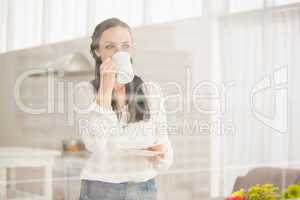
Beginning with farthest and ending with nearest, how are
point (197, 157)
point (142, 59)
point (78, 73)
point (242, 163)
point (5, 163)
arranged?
1. point (242, 163)
2. point (197, 157)
3. point (142, 59)
4. point (78, 73)
5. point (5, 163)

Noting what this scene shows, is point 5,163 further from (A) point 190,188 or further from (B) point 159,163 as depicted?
(A) point 190,188

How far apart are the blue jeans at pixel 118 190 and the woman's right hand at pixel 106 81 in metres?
0.23

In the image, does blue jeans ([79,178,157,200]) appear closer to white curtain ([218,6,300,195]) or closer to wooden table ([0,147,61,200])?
wooden table ([0,147,61,200])

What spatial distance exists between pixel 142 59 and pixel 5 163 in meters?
0.50

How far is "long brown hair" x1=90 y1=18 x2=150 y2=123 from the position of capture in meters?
1.60

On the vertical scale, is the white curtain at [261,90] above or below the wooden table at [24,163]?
above

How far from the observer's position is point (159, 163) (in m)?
1.73

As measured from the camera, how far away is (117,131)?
1652mm

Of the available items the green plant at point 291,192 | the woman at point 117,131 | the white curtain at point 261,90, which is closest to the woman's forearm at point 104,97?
the woman at point 117,131

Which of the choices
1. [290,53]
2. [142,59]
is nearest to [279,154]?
[290,53]

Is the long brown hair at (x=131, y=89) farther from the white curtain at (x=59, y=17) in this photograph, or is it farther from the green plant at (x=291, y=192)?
the green plant at (x=291, y=192)

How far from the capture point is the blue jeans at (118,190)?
1.61 meters

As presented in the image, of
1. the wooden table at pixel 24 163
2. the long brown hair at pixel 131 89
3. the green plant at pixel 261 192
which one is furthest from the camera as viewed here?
the green plant at pixel 261 192

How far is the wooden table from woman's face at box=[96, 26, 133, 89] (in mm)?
297
